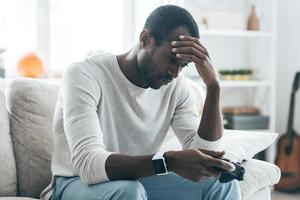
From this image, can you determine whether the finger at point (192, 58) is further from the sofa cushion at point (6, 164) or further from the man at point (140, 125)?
the sofa cushion at point (6, 164)

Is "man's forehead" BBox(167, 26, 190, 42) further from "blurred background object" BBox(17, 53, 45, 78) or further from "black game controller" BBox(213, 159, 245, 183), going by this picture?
"blurred background object" BBox(17, 53, 45, 78)

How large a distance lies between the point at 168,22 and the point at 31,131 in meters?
0.70

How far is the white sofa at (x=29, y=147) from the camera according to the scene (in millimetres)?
1726

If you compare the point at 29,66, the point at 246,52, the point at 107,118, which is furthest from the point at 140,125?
the point at 246,52

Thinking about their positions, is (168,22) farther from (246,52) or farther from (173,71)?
(246,52)

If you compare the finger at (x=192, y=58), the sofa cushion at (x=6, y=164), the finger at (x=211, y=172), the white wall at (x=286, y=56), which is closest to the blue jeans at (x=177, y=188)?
the finger at (x=211, y=172)

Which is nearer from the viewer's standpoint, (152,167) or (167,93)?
(152,167)

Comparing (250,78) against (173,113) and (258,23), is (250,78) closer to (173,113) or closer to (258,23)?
(258,23)

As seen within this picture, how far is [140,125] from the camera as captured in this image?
1.59 metres

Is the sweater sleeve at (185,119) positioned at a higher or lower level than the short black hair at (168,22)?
lower

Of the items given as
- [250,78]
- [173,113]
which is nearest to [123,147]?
[173,113]

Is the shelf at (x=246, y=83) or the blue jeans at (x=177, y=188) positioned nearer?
the blue jeans at (x=177, y=188)

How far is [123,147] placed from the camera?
1.57m

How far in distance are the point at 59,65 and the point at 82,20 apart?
36cm
